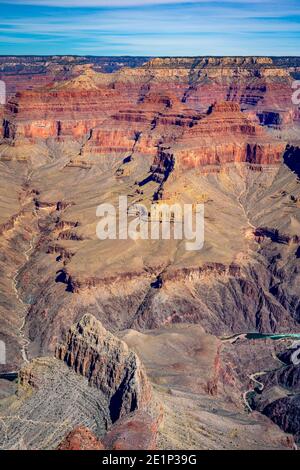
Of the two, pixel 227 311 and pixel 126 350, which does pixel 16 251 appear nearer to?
pixel 227 311

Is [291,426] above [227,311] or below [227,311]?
below

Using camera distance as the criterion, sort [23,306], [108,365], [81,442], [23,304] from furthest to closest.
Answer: [23,304], [23,306], [108,365], [81,442]

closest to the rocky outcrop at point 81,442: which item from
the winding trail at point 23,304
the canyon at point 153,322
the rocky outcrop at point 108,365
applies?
the canyon at point 153,322

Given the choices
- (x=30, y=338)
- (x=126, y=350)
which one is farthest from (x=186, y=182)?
(x=126, y=350)

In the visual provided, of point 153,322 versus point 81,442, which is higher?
point 81,442

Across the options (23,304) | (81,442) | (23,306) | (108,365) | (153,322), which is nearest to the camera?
(81,442)

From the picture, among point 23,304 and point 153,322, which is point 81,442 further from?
point 23,304

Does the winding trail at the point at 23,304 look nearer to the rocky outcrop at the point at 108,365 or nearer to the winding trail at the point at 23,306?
the winding trail at the point at 23,306

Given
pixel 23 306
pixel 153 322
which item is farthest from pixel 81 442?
pixel 23 306
